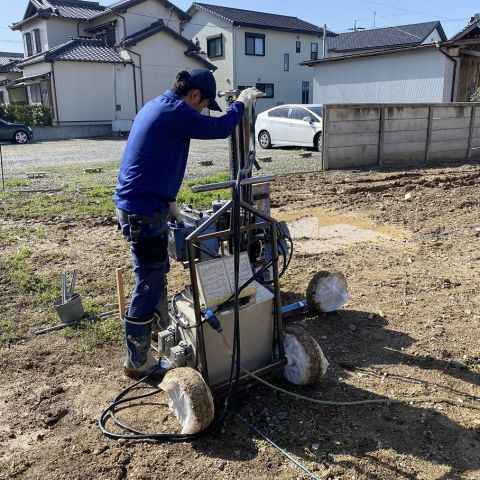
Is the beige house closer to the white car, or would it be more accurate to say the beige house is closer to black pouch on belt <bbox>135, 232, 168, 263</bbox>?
the white car

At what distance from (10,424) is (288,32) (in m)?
31.6

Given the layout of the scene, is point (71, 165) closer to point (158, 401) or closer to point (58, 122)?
point (158, 401)

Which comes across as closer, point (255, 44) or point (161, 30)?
point (161, 30)

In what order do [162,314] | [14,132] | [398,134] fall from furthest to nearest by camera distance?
1. [14,132]
2. [398,134]
3. [162,314]

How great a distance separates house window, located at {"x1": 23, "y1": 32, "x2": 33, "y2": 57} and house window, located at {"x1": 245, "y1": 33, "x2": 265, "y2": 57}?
1319cm

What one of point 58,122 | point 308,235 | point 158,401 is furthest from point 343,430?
point 58,122

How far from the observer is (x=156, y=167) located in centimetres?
271

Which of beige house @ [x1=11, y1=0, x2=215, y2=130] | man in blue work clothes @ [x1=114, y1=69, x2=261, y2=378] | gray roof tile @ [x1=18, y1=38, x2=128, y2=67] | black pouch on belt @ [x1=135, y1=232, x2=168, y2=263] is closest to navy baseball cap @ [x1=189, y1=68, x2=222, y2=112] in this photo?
man in blue work clothes @ [x1=114, y1=69, x2=261, y2=378]

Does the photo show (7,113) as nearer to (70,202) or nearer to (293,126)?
(293,126)

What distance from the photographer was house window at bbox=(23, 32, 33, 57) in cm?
2993

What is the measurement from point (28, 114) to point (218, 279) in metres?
23.7

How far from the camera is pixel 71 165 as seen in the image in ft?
42.1

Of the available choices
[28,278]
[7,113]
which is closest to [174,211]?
[28,278]

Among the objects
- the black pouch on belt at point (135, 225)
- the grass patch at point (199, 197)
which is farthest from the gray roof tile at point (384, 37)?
the black pouch on belt at point (135, 225)
